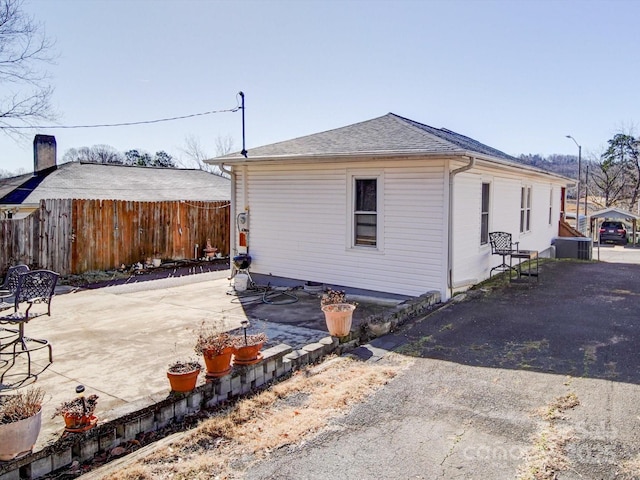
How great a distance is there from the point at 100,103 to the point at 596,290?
1839 centimetres

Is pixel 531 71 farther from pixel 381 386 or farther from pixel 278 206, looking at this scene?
pixel 381 386

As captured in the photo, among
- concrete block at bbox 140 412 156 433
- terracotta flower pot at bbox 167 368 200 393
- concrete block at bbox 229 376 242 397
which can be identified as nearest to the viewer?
concrete block at bbox 140 412 156 433

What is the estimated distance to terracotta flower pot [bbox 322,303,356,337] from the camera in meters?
5.66

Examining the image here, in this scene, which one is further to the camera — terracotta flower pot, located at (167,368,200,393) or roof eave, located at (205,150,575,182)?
roof eave, located at (205,150,575,182)

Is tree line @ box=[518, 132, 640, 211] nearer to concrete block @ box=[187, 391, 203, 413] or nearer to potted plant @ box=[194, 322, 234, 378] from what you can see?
potted plant @ box=[194, 322, 234, 378]

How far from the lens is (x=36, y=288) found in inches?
211

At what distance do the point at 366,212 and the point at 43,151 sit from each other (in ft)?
41.2

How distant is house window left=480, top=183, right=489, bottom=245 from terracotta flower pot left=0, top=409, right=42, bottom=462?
28.8 ft

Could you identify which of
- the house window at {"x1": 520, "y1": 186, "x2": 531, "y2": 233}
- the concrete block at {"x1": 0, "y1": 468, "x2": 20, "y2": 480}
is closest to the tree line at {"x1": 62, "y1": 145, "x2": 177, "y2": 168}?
the house window at {"x1": 520, "y1": 186, "x2": 531, "y2": 233}

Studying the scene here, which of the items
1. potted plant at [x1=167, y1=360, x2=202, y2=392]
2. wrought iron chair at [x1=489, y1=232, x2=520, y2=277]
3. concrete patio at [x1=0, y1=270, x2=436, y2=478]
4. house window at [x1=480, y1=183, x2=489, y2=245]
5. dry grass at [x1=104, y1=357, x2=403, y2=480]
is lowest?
dry grass at [x1=104, y1=357, x2=403, y2=480]

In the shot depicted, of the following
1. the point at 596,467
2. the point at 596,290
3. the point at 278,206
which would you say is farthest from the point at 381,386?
the point at 596,290

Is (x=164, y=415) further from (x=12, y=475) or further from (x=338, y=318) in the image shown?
(x=338, y=318)

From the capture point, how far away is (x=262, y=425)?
12.6 ft

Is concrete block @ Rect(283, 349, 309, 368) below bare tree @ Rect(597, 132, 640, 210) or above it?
below
